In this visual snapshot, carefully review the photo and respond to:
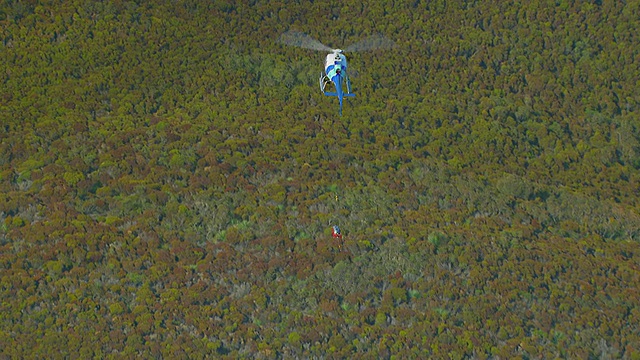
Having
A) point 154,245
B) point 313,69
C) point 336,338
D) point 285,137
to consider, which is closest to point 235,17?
point 313,69

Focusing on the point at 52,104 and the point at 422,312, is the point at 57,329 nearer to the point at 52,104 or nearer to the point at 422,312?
the point at 422,312

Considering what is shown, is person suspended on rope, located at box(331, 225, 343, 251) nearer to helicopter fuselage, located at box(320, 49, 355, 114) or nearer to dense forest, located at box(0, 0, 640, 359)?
dense forest, located at box(0, 0, 640, 359)

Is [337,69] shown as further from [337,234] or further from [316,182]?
[316,182]

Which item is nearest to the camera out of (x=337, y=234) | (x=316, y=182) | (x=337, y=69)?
(x=337, y=69)

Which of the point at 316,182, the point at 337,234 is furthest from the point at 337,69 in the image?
the point at 316,182

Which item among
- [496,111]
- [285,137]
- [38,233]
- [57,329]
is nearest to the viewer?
[57,329]

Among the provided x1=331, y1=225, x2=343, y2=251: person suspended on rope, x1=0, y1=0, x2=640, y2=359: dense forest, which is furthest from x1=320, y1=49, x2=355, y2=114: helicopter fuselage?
x1=331, y1=225, x2=343, y2=251: person suspended on rope

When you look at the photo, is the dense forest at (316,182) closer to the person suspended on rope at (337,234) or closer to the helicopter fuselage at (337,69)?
the person suspended on rope at (337,234)

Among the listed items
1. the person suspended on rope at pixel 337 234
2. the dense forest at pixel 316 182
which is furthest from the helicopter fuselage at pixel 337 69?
the person suspended on rope at pixel 337 234
